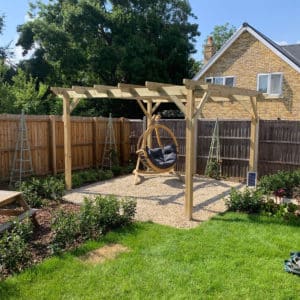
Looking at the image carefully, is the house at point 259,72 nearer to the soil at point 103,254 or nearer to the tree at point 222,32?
the soil at point 103,254

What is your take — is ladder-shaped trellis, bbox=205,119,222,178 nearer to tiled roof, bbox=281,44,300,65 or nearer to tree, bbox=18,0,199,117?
tiled roof, bbox=281,44,300,65

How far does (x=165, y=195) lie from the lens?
7.79 m

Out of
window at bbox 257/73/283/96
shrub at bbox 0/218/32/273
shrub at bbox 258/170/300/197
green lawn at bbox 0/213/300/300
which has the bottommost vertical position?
green lawn at bbox 0/213/300/300

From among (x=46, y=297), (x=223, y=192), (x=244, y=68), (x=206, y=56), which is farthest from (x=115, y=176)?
(x=206, y=56)

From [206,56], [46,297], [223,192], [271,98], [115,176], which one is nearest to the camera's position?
[46,297]

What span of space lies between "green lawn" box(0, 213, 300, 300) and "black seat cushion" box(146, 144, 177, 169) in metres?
4.03

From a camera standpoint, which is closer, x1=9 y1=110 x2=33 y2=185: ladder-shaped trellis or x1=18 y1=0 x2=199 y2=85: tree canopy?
x1=9 y1=110 x2=33 y2=185: ladder-shaped trellis

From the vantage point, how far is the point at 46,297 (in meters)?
3.28

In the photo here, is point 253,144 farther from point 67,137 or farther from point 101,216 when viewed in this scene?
point 101,216

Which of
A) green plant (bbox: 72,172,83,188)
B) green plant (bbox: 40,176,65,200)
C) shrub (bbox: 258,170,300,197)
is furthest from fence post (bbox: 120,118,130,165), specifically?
shrub (bbox: 258,170,300,197)

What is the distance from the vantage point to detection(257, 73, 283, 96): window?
44.6ft

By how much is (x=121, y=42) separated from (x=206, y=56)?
197 inches

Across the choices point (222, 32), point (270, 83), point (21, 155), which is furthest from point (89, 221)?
point (222, 32)

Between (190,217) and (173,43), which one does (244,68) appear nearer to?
(173,43)
